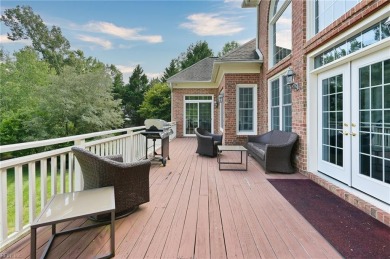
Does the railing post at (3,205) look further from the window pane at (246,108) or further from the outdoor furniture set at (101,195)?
the window pane at (246,108)

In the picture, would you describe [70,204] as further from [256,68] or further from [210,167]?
[256,68]

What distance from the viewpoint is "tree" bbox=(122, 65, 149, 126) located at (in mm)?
23328

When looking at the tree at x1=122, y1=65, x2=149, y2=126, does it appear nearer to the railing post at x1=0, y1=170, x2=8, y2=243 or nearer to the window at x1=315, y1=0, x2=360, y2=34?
the window at x1=315, y1=0, x2=360, y2=34

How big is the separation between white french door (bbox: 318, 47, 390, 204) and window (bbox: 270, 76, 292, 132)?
1366 millimetres

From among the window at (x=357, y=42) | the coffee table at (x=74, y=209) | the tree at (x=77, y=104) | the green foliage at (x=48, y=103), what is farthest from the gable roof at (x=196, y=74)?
the coffee table at (x=74, y=209)

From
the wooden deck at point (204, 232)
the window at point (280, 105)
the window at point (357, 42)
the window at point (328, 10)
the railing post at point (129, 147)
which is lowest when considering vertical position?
the wooden deck at point (204, 232)

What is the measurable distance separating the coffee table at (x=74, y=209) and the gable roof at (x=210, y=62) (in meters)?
6.15

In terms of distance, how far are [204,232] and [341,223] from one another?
1.54 m

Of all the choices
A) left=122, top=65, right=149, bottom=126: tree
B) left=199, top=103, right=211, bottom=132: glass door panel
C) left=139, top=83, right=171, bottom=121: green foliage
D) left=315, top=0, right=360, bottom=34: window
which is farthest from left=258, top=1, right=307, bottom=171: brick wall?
left=122, top=65, right=149, bottom=126: tree

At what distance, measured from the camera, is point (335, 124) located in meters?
3.37

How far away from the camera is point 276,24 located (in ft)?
20.0

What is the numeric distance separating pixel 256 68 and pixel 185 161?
429cm

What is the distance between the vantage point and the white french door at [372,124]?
2.43 metres

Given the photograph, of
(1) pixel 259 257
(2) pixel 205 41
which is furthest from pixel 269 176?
(2) pixel 205 41
